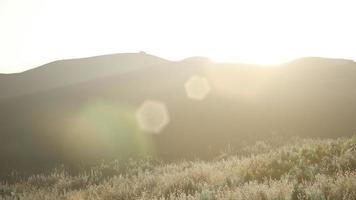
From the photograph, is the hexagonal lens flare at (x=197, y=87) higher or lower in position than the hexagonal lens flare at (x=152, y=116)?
higher

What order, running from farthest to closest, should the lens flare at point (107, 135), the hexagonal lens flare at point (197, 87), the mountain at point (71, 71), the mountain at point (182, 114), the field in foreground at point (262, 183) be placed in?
the mountain at point (71, 71) → the hexagonal lens flare at point (197, 87) → the mountain at point (182, 114) → the lens flare at point (107, 135) → the field in foreground at point (262, 183)

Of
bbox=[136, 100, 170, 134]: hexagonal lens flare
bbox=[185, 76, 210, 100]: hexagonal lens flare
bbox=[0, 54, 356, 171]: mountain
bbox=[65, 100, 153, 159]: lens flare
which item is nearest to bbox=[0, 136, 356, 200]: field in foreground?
bbox=[65, 100, 153, 159]: lens flare

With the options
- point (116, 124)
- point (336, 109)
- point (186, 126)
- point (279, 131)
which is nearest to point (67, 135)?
point (116, 124)

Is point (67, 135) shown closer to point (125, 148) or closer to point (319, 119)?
point (125, 148)

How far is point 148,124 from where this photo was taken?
110ft

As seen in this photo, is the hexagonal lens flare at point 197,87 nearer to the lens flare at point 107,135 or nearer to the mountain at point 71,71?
the lens flare at point 107,135

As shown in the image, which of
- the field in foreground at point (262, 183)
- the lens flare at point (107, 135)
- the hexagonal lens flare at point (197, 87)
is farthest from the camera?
the hexagonal lens flare at point (197, 87)

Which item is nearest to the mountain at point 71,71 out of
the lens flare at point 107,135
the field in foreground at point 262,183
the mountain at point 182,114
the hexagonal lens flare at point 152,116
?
the mountain at point 182,114

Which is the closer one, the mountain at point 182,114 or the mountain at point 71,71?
the mountain at point 182,114

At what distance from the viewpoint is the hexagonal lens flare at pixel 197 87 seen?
42578 millimetres

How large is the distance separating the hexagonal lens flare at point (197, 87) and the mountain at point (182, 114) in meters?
0.11

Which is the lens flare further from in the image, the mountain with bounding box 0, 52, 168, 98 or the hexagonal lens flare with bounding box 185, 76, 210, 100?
the mountain with bounding box 0, 52, 168, 98

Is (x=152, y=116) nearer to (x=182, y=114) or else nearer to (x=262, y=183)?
(x=182, y=114)

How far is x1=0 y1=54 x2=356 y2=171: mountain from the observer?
28.6 m
